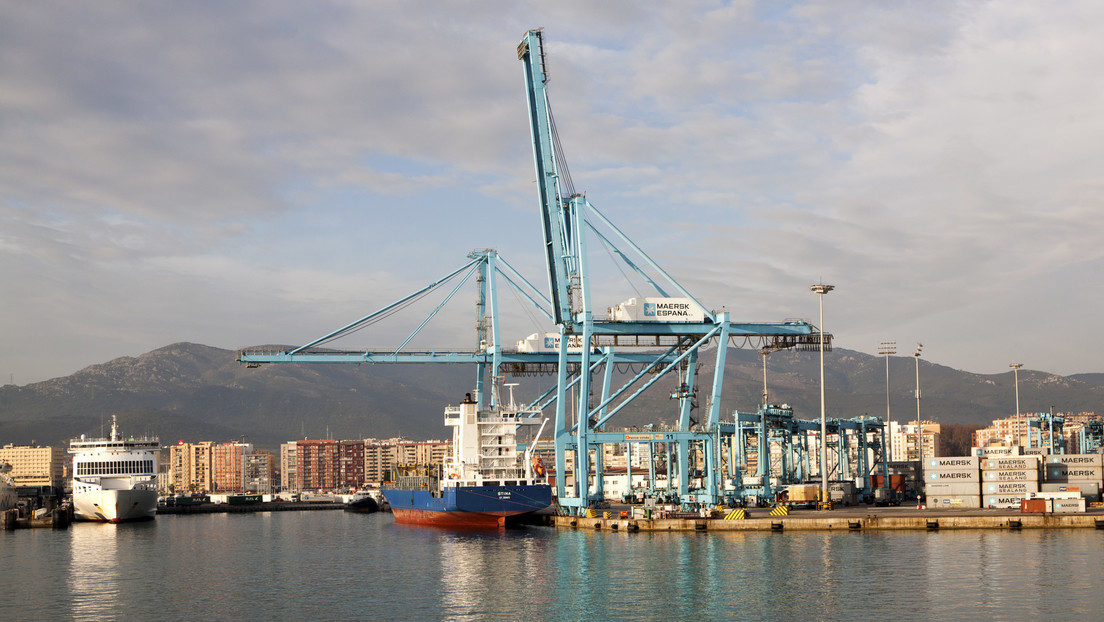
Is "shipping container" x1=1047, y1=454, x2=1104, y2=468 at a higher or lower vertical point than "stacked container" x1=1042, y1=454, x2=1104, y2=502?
higher

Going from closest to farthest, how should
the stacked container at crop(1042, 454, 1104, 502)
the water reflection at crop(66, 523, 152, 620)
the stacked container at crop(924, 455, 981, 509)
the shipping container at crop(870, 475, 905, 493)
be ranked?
the water reflection at crop(66, 523, 152, 620) < the stacked container at crop(924, 455, 981, 509) < the stacked container at crop(1042, 454, 1104, 502) < the shipping container at crop(870, 475, 905, 493)

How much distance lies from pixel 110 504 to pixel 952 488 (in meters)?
74.7

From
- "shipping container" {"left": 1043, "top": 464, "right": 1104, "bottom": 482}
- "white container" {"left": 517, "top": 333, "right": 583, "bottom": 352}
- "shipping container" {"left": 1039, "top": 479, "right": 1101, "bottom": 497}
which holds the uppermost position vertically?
"white container" {"left": 517, "top": 333, "right": 583, "bottom": 352}

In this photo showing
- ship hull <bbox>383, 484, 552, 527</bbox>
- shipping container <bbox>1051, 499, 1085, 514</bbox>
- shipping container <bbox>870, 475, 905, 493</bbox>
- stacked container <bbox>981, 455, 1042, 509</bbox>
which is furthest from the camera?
shipping container <bbox>870, 475, 905, 493</bbox>

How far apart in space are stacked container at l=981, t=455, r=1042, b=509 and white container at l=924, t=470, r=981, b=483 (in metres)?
0.57

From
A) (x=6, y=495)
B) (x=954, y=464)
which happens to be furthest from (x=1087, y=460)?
(x=6, y=495)

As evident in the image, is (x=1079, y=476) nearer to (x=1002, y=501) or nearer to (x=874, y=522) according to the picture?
(x=1002, y=501)

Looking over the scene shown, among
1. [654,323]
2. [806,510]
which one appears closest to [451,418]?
[654,323]

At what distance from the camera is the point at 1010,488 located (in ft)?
230

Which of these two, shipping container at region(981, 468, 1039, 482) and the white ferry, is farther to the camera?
the white ferry

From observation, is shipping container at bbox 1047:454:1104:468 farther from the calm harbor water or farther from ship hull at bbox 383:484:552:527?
ship hull at bbox 383:484:552:527

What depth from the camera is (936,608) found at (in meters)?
35.9

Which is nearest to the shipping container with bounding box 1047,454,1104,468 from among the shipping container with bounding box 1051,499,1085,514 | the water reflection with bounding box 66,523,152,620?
the shipping container with bounding box 1051,499,1085,514

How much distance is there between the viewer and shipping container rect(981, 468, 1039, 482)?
6931 centimetres
